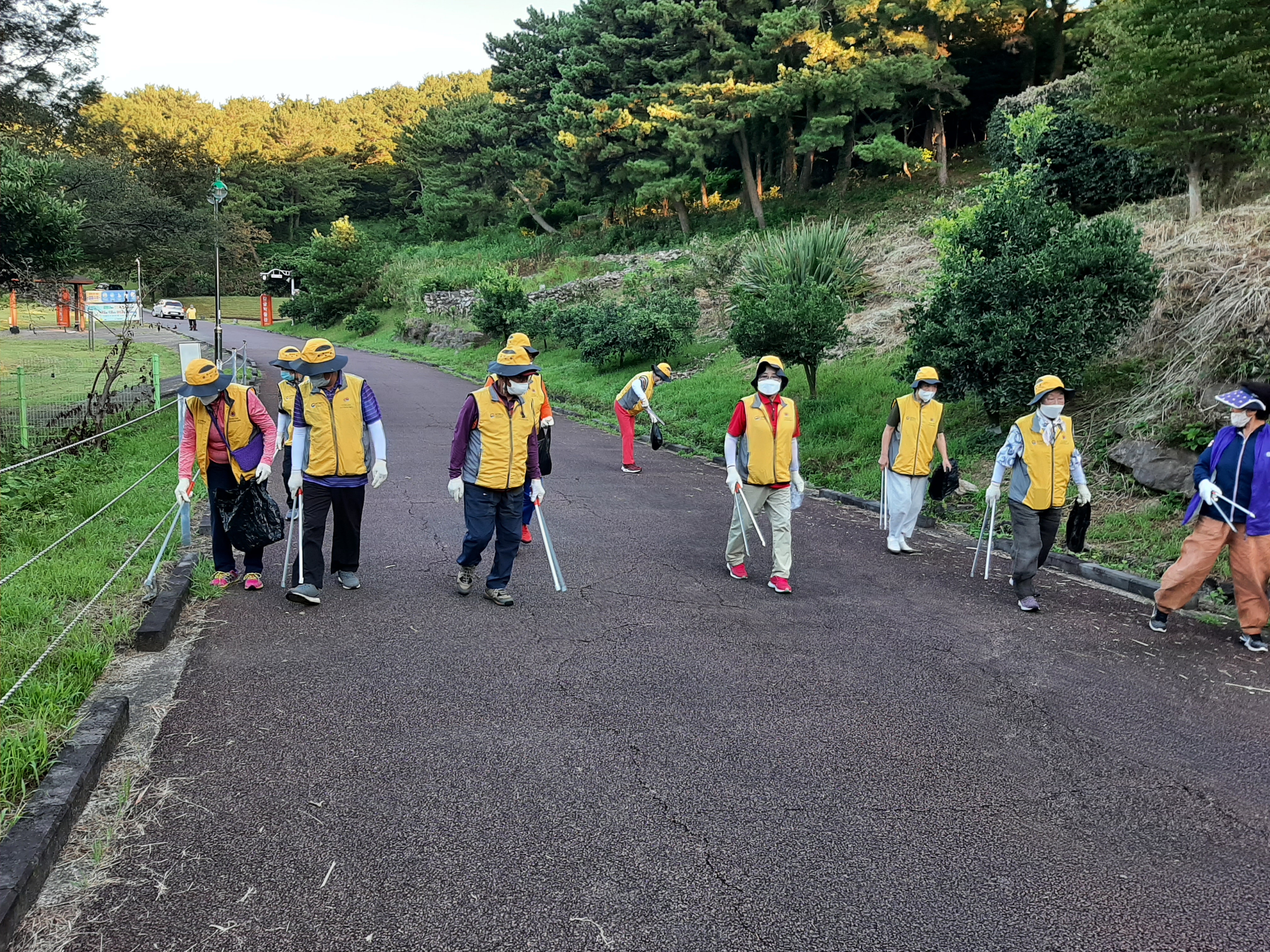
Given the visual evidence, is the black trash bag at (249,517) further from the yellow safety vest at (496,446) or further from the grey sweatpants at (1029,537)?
the grey sweatpants at (1029,537)

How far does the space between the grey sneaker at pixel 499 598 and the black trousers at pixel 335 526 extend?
1097 millimetres

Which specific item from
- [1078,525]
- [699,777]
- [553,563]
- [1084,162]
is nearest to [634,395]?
[553,563]

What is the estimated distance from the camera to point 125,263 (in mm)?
26484

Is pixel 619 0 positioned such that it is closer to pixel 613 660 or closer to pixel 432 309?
pixel 432 309

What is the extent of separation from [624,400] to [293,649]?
23.7ft

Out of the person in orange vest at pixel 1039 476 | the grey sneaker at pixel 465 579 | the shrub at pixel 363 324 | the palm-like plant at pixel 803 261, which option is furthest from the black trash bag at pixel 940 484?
the shrub at pixel 363 324

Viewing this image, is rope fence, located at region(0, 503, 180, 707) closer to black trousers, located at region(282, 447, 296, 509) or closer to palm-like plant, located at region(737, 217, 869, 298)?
black trousers, located at region(282, 447, 296, 509)

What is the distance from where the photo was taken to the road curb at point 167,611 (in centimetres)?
541

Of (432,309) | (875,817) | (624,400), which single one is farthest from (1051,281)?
(432,309)

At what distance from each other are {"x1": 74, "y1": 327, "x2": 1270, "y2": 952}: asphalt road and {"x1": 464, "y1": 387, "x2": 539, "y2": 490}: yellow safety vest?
3.23 ft

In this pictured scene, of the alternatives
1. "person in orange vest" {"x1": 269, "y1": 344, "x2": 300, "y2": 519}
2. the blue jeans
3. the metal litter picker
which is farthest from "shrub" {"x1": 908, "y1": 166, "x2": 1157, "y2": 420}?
"person in orange vest" {"x1": 269, "y1": 344, "x2": 300, "y2": 519}

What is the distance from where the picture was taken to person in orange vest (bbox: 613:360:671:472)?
11617 millimetres

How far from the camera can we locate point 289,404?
6.56m

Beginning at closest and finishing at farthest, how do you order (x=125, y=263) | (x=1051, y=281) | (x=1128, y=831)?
(x=1128, y=831) < (x=1051, y=281) < (x=125, y=263)
